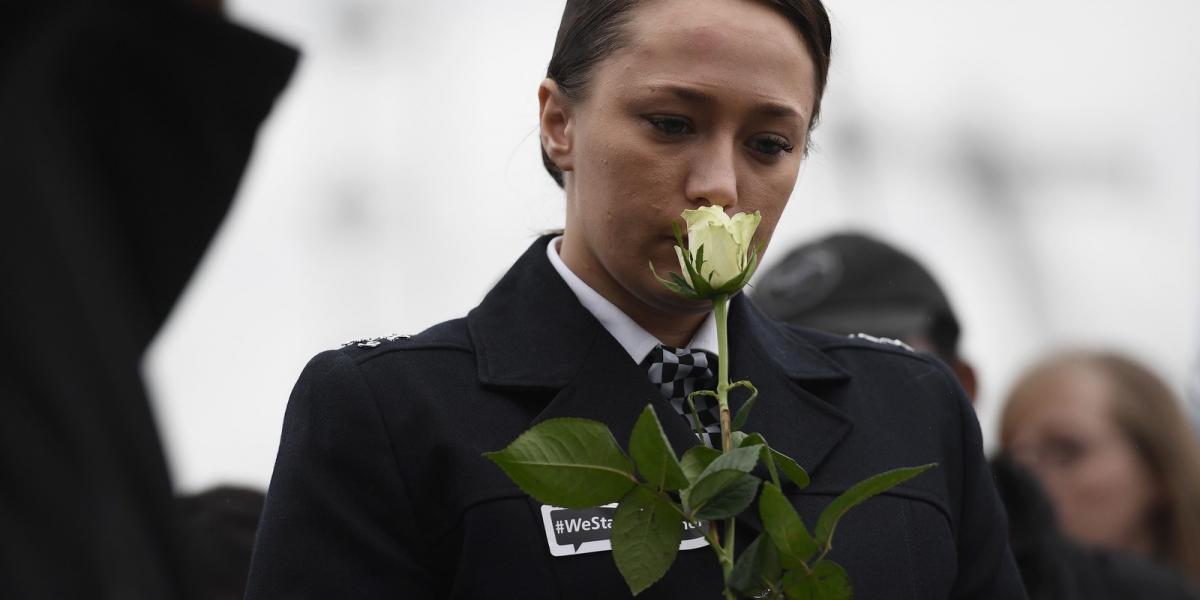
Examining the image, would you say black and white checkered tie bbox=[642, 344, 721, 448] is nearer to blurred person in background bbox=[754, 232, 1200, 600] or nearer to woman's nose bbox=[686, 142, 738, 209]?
woman's nose bbox=[686, 142, 738, 209]

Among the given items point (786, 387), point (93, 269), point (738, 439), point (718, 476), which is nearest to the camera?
point (93, 269)

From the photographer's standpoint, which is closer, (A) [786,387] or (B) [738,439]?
(B) [738,439]

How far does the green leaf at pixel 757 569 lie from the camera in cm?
180

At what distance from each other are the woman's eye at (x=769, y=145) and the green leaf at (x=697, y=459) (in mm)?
508

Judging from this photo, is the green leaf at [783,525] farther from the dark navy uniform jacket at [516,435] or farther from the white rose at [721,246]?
the dark navy uniform jacket at [516,435]

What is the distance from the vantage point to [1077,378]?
4363 mm

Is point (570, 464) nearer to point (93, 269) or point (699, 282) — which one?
point (699, 282)

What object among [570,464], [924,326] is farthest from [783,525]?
[924,326]

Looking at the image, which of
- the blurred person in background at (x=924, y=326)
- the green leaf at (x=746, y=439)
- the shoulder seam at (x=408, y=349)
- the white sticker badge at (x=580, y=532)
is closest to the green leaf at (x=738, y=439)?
the green leaf at (x=746, y=439)

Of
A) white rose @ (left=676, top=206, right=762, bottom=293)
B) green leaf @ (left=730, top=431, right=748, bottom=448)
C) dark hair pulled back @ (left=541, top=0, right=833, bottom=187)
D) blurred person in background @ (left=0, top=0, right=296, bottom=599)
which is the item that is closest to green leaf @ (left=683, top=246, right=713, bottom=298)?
white rose @ (left=676, top=206, right=762, bottom=293)

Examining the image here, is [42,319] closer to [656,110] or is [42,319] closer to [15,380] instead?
[15,380]

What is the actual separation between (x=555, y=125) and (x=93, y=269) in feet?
3.80

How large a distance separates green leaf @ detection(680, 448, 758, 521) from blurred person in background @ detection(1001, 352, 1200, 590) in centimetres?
247

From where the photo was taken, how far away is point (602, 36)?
2.31 m
